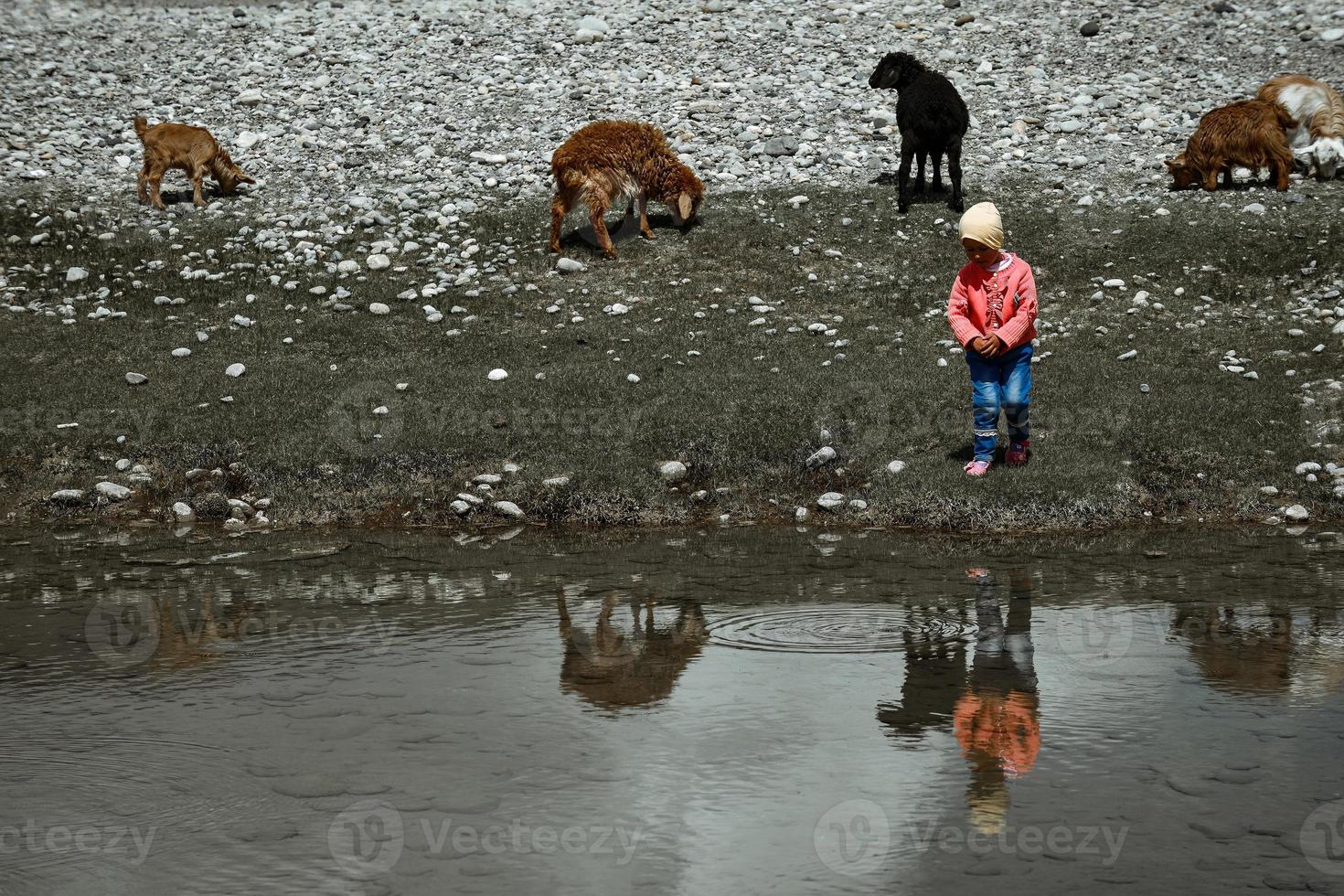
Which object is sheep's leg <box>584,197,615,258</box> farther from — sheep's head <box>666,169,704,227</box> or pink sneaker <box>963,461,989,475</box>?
pink sneaker <box>963,461,989,475</box>

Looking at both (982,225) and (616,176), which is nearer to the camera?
(982,225)

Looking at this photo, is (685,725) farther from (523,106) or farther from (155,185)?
(523,106)

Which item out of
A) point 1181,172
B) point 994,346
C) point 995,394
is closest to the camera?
point 994,346

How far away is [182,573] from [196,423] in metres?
3.12

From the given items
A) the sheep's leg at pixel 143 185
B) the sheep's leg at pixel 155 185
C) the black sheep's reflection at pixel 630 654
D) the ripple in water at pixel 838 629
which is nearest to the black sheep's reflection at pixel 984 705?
the ripple in water at pixel 838 629

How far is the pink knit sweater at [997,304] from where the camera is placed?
910 centimetres

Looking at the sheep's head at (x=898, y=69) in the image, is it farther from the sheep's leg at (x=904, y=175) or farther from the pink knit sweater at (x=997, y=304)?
the pink knit sweater at (x=997, y=304)

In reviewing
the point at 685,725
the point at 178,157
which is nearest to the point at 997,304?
the point at 685,725

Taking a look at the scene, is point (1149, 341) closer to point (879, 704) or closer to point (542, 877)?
point (879, 704)

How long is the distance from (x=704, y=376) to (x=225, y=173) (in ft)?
31.2

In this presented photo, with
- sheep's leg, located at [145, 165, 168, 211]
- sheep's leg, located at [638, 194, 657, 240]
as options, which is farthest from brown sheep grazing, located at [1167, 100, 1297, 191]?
sheep's leg, located at [145, 165, 168, 211]

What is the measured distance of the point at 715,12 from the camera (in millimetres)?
25469

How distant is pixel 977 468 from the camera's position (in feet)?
30.3

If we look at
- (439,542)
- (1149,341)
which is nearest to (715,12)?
(1149,341)
